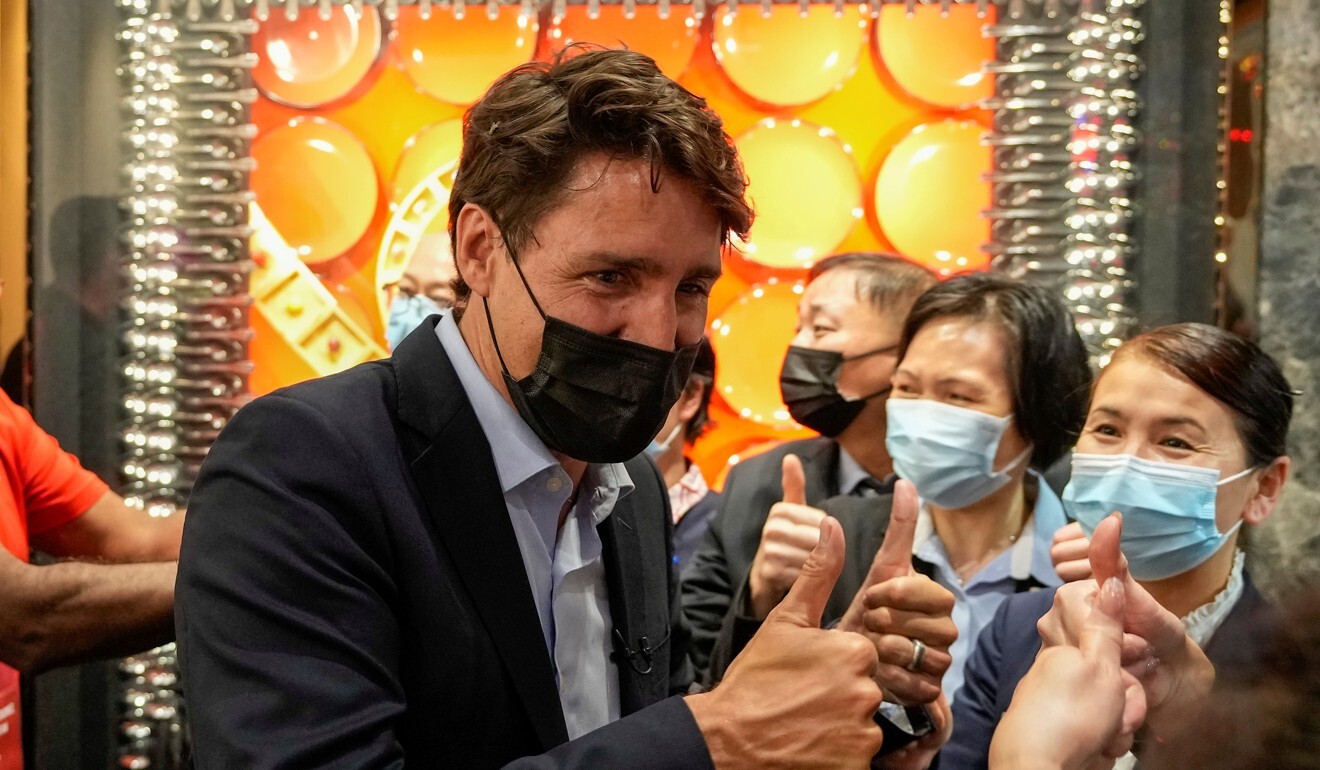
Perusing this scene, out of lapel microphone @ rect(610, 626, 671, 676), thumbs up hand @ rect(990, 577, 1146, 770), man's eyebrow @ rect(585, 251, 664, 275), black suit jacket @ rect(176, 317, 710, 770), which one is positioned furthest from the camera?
lapel microphone @ rect(610, 626, 671, 676)

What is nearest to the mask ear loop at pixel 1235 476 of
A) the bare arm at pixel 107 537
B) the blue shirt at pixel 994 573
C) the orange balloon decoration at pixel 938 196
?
the blue shirt at pixel 994 573

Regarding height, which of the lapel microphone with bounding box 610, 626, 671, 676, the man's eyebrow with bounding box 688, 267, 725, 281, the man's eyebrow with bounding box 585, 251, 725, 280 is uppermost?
the man's eyebrow with bounding box 585, 251, 725, 280

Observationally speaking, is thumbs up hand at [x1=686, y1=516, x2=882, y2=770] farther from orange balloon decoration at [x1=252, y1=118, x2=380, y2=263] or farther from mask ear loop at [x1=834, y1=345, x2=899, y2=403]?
orange balloon decoration at [x1=252, y1=118, x2=380, y2=263]

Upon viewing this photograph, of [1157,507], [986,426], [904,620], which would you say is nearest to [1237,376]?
[1157,507]

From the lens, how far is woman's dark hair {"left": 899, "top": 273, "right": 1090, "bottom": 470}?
2662 mm

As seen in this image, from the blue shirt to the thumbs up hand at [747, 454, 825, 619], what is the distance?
33 centimetres

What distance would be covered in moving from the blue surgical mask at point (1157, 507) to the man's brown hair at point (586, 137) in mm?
1034

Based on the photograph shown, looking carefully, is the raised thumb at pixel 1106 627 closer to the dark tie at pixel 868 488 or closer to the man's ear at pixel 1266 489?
the man's ear at pixel 1266 489

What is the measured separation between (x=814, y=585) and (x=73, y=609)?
1.29m

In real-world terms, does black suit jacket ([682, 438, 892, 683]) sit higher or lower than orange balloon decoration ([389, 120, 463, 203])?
lower

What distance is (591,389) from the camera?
149 cm

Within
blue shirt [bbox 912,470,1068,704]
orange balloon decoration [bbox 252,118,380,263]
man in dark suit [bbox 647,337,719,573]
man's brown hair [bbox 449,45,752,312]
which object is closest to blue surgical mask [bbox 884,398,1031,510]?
blue shirt [bbox 912,470,1068,704]

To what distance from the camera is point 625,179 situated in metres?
1.46

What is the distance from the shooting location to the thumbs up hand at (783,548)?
2266 millimetres
